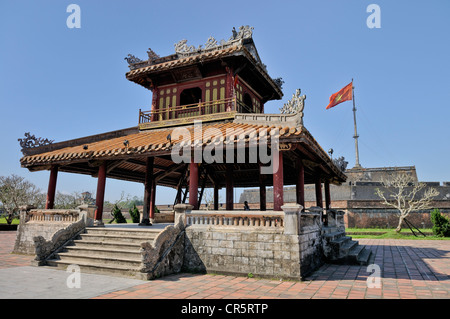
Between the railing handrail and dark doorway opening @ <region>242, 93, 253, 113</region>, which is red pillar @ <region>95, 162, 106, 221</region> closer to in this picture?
the railing handrail

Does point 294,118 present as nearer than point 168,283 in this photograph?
No

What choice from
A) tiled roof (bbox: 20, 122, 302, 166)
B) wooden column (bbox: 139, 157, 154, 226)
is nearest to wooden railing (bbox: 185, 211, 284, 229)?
tiled roof (bbox: 20, 122, 302, 166)

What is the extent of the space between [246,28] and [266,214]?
851 centimetres

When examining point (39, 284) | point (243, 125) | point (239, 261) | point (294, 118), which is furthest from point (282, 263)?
point (39, 284)

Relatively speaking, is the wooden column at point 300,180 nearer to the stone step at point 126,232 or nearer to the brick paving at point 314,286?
the brick paving at point 314,286

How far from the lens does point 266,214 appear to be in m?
7.72

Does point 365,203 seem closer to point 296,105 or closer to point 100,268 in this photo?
point 296,105

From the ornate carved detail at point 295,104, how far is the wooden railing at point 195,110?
2747mm

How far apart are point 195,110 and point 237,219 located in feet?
20.6

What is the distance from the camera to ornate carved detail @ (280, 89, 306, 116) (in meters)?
8.49

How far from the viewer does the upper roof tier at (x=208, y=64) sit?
11.8m

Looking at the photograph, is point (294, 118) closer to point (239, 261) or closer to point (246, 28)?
point (239, 261)

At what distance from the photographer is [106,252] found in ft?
27.9

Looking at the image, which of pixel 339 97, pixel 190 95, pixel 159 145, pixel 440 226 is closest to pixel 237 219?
pixel 159 145
